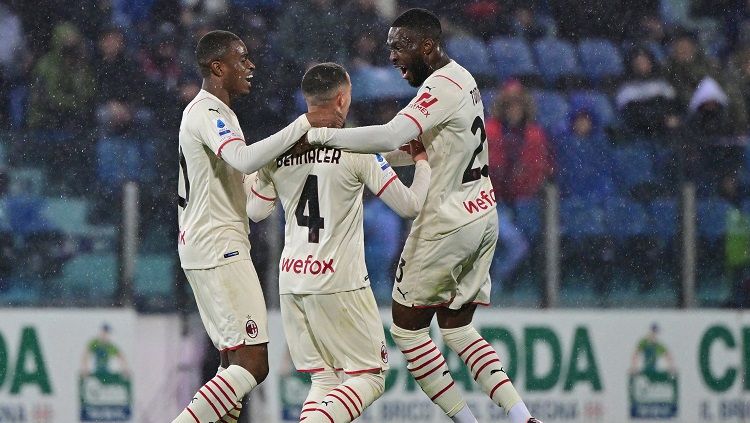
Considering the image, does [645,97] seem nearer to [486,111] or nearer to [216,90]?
[486,111]

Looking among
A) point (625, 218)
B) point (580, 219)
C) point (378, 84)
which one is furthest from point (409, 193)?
point (625, 218)

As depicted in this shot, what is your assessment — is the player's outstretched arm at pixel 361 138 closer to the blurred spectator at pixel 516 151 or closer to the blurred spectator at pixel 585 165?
the blurred spectator at pixel 516 151

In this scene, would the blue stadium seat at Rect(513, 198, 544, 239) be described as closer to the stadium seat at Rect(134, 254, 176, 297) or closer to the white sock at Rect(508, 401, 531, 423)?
the stadium seat at Rect(134, 254, 176, 297)

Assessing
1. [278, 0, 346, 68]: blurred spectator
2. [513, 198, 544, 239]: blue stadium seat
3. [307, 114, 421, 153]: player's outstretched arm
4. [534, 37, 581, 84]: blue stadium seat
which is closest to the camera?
[307, 114, 421, 153]: player's outstretched arm

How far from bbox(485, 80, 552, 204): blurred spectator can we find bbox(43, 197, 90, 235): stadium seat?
8.18 ft

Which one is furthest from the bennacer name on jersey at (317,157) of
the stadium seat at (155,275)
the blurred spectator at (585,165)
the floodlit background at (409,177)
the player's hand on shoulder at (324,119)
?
the blurred spectator at (585,165)

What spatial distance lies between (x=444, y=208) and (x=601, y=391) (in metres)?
2.77

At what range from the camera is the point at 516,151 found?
27.9 ft

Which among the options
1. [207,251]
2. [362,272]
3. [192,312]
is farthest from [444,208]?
[192,312]

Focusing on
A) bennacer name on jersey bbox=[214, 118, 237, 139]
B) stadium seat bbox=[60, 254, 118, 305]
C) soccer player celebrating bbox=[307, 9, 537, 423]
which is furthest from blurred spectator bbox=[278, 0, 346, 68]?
bennacer name on jersey bbox=[214, 118, 237, 139]

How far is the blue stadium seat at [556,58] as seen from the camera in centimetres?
919

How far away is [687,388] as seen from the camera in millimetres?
8461

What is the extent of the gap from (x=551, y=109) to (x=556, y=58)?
21.8 inches

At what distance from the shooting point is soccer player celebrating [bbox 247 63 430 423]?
545 centimetres
